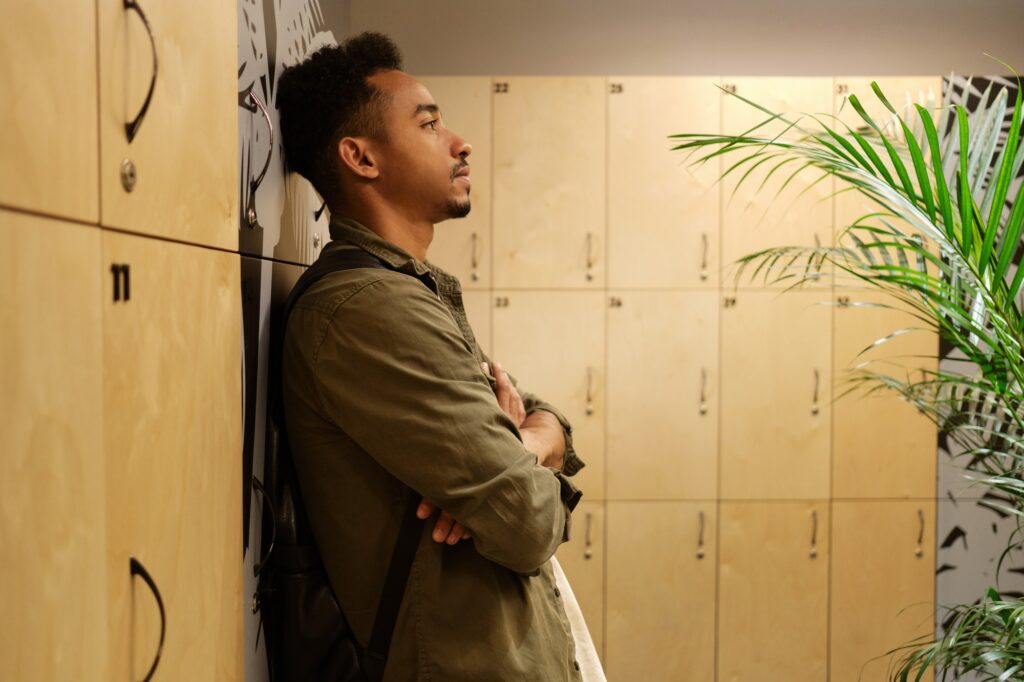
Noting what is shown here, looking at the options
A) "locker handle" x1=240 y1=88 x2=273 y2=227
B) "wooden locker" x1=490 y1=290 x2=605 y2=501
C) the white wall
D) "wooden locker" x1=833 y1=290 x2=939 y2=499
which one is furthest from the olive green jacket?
the white wall

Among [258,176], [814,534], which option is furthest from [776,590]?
[258,176]

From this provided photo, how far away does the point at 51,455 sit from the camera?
0.59 metres

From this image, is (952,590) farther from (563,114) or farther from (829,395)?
(563,114)

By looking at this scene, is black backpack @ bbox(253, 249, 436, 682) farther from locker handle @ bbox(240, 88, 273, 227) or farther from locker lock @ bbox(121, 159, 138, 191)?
locker lock @ bbox(121, 159, 138, 191)

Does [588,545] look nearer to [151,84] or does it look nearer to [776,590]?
[776,590]

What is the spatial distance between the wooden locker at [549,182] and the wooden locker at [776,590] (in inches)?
43.3

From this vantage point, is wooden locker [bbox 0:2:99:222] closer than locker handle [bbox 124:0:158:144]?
Yes

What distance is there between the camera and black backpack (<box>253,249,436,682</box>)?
3.95 ft

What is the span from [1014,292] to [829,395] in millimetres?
1751

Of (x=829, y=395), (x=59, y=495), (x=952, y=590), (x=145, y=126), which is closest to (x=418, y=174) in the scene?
(x=145, y=126)

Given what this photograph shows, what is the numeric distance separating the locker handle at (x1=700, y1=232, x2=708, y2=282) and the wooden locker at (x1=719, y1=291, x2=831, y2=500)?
0.40 feet

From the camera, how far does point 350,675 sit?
121cm

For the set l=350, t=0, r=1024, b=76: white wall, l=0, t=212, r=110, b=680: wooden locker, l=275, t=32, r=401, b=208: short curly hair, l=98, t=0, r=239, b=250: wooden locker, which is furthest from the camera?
l=350, t=0, r=1024, b=76: white wall

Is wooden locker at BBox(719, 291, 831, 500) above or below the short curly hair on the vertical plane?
below
